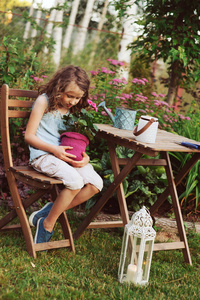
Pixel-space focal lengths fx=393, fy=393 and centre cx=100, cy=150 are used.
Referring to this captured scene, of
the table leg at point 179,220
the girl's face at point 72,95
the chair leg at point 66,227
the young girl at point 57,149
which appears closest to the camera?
the young girl at point 57,149

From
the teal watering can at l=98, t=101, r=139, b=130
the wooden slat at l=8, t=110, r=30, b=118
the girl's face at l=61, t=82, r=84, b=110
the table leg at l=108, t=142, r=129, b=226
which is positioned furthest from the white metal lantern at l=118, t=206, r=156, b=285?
the wooden slat at l=8, t=110, r=30, b=118

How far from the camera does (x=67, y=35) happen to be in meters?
13.2

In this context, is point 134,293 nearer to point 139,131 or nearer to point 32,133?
point 139,131

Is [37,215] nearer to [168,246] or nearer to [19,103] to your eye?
[19,103]

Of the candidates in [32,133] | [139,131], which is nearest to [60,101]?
[32,133]

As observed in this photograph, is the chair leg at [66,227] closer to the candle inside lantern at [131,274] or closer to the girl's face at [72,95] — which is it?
the candle inside lantern at [131,274]

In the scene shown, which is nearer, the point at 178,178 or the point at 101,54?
the point at 178,178

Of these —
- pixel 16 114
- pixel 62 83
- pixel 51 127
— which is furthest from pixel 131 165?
pixel 16 114

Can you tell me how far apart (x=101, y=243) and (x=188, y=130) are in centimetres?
167

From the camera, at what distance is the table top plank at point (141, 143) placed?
2566mm

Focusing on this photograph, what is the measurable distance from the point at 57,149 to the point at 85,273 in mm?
853

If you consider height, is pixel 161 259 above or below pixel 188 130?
below

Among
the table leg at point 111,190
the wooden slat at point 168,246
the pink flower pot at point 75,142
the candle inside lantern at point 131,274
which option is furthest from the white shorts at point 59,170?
the wooden slat at point 168,246

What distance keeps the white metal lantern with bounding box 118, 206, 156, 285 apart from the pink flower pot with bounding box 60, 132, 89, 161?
0.59 m
